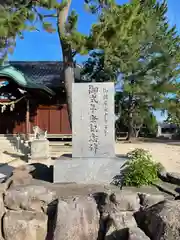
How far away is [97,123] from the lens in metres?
4.98

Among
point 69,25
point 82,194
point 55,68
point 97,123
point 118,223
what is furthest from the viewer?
point 55,68

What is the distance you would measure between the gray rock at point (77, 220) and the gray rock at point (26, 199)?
0.34 metres

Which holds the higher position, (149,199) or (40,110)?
(40,110)

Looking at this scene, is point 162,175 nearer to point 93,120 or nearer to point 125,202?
point 93,120

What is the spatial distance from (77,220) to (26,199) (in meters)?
0.73

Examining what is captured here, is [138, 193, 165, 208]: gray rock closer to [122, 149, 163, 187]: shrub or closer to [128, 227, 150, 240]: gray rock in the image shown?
[128, 227, 150, 240]: gray rock

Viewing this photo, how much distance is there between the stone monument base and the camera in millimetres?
4707

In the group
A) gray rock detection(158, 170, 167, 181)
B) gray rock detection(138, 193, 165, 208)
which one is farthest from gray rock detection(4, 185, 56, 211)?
gray rock detection(158, 170, 167, 181)

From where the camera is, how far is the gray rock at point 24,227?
3555 millimetres

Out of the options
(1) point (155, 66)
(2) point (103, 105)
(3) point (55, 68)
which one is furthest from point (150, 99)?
(2) point (103, 105)

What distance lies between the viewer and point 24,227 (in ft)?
11.7

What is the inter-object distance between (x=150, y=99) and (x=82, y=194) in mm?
17546

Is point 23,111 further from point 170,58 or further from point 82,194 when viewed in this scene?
point 82,194

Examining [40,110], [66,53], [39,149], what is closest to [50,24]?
[66,53]
